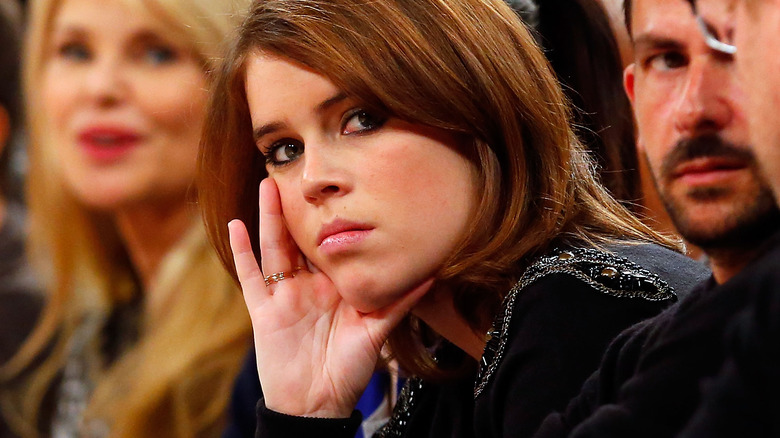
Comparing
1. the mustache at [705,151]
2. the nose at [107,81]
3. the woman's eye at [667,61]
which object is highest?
the woman's eye at [667,61]

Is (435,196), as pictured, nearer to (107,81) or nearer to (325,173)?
(325,173)

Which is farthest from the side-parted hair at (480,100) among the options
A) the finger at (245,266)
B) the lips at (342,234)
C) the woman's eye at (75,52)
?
the woman's eye at (75,52)

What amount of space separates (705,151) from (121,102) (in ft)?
5.98

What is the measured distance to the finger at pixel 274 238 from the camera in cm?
147

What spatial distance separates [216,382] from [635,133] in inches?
41.8

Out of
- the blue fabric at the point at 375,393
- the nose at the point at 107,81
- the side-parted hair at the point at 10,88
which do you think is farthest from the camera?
the side-parted hair at the point at 10,88

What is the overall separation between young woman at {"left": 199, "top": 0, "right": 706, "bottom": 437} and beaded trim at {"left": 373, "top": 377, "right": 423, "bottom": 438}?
9cm

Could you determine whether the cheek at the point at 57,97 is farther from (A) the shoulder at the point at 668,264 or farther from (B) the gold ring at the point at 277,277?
(A) the shoulder at the point at 668,264

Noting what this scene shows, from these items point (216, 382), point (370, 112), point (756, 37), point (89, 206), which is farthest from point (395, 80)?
point (89, 206)

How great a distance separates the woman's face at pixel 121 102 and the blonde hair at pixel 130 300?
52 mm

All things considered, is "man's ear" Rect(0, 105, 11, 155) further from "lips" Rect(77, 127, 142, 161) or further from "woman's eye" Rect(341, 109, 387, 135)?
"woman's eye" Rect(341, 109, 387, 135)

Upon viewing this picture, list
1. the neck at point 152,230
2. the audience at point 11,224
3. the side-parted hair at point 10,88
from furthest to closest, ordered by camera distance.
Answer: the side-parted hair at point 10,88 < the audience at point 11,224 < the neck at point 152,230

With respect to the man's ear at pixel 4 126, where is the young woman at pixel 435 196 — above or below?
above

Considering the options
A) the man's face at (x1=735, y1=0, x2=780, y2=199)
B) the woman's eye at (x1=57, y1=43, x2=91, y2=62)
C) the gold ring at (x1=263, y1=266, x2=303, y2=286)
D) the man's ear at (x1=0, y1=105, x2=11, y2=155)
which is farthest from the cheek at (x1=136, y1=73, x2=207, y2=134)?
the man's face at (x1=735, y1=0, x2=780, y2=199)
